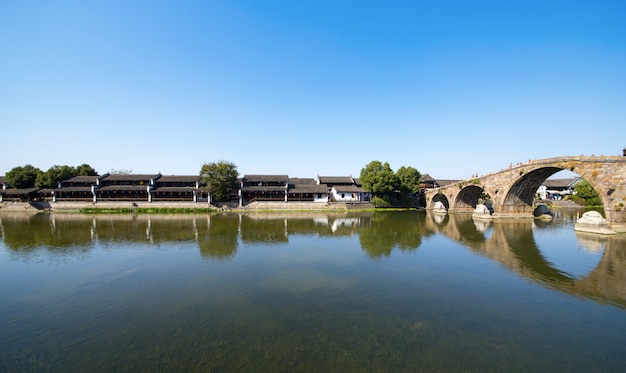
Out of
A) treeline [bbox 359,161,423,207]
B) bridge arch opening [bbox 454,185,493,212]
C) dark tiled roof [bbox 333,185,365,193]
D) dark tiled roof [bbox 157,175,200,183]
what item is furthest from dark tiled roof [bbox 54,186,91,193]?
bridge arch opening [bbox 454,185,493,212]

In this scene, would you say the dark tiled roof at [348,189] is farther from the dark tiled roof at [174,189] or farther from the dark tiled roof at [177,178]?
the dark tiled roof at [177,178]

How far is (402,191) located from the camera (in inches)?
2566

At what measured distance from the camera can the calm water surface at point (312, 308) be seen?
350 inches

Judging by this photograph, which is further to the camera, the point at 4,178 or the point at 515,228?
the point at 4,178

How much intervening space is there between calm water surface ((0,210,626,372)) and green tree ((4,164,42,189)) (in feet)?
202

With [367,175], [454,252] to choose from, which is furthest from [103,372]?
[367,175]

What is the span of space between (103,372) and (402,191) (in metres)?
65.0

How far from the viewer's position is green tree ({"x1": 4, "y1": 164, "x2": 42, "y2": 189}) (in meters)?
64.6

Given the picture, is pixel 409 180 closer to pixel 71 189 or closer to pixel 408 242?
pixel 408 242

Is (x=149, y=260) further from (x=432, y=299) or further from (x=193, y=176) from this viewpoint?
(x=193, y=176)

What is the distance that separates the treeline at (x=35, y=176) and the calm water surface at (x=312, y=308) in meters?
54.9

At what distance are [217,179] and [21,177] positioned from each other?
176 ft

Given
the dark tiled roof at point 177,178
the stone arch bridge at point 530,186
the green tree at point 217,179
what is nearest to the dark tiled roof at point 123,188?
the dark tiled roof at point 177,178

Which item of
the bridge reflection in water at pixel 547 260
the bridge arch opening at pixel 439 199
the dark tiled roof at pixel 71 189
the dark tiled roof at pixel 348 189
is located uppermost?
the dark tiled roof at pixel 71 189
